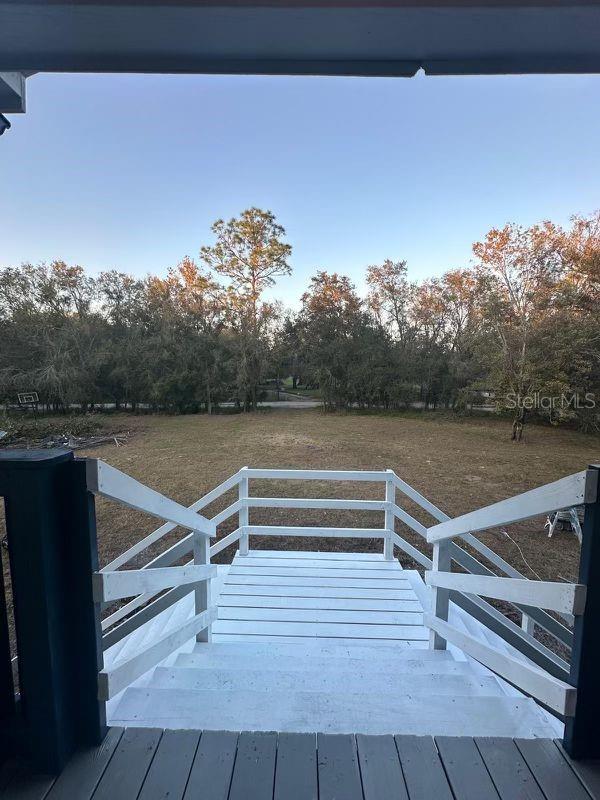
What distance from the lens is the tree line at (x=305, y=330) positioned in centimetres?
806

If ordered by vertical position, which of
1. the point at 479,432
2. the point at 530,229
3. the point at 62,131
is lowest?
the point at 479,432

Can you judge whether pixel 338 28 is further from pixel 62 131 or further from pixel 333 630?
pixel 62 131

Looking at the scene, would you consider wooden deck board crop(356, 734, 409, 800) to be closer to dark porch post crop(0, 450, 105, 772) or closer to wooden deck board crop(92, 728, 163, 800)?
wooden deck board crop(92, 728, 163, 800)

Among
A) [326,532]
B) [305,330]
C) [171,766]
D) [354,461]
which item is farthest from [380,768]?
[305,330]

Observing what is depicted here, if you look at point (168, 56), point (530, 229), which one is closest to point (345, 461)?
point (168, 56)

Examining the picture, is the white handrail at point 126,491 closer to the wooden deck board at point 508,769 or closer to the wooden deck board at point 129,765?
the wooden deck board at point 129,765

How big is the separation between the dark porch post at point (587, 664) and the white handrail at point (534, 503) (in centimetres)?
4

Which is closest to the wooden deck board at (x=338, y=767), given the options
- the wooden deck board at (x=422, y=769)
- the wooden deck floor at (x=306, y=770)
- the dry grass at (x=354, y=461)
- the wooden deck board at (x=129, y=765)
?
the wooden deck floor at (x=306, y=770)

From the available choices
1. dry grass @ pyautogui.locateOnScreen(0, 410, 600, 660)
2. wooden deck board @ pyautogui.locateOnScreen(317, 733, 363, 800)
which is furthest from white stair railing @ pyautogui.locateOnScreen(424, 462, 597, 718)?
dry grass @ pyautogui.locateOnScreen(0, 410, 600, 660)

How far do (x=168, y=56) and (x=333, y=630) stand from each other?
2555mm

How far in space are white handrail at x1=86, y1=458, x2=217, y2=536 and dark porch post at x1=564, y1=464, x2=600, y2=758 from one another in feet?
3.82

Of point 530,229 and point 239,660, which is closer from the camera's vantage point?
point 239,660

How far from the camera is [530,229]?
26.9 ft

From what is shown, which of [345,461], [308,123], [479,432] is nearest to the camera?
[308,123]
